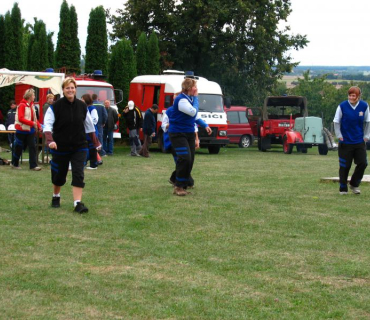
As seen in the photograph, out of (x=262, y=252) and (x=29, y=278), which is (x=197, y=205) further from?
(x=29, y=278)

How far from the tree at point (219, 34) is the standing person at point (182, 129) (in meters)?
27.4

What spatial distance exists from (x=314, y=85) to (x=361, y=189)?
7595 cm

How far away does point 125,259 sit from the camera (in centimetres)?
735

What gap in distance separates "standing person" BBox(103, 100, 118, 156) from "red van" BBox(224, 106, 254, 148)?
10.2m

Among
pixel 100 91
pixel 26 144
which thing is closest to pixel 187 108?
pixel 26 144

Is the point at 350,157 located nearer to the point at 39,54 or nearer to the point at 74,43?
the point at 74,43

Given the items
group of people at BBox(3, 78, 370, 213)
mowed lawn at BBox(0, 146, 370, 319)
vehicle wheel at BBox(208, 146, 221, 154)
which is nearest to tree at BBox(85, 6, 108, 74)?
vehicle wheel at BBox(208, 146, 221, 154)

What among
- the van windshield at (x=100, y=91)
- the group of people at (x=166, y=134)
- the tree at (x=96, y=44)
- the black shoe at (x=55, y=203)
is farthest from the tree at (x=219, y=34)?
the black shoe at (x=55, y=203)

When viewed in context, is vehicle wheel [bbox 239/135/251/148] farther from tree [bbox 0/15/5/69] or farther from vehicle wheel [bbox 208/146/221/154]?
tree [bbox 0/15/5/69]

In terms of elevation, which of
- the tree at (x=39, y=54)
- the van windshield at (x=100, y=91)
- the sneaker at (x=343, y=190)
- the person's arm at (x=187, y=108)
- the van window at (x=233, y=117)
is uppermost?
the tree at (x=39, y=54)

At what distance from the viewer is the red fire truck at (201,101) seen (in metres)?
27.0

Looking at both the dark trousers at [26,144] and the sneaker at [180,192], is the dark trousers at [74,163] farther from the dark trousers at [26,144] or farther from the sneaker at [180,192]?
the dark trousers at [26,144]

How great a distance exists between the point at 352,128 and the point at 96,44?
20118mm

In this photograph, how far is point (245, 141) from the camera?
34.3 m
